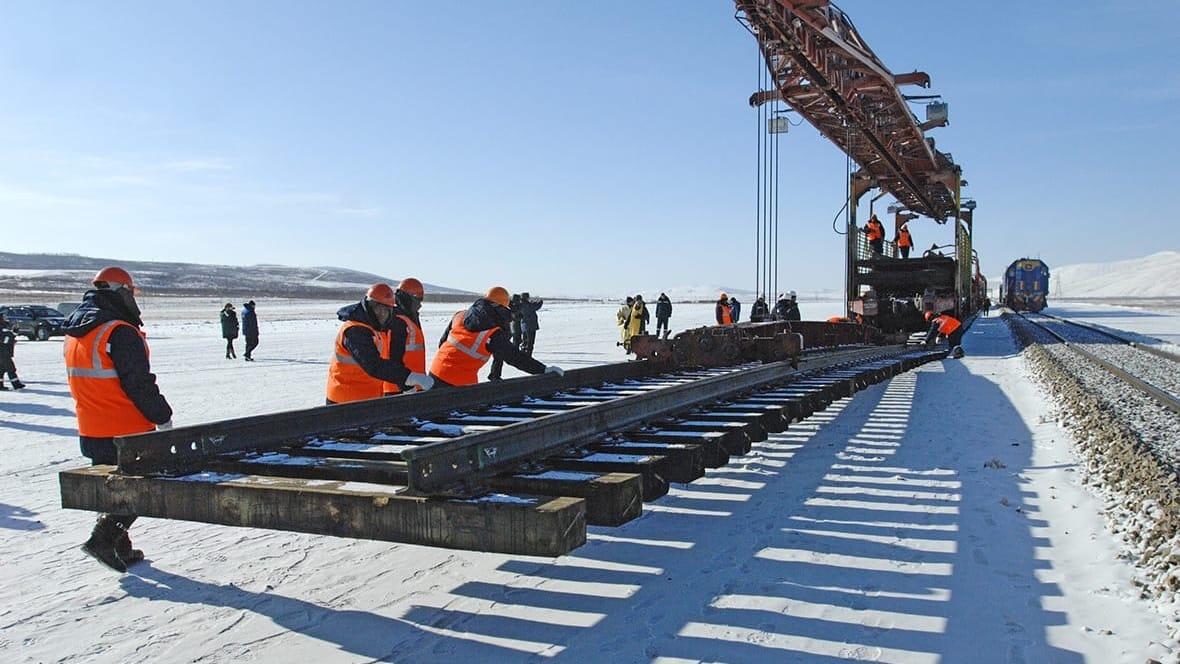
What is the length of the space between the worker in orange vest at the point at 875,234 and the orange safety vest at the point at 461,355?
48.4 ft

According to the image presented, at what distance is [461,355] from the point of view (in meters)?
6.64

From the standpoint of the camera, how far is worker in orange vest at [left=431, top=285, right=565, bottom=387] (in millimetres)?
6469

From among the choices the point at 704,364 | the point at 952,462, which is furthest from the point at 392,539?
the point at 704,364

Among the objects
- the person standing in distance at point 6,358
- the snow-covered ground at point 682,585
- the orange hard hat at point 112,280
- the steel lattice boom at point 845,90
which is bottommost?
the snow-covered ground at point 682,585

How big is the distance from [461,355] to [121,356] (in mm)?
2758

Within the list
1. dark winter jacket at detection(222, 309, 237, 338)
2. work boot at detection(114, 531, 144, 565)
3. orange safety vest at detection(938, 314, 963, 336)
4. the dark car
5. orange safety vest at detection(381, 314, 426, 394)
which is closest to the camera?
work boot at detection(114, 531, 144, 565)

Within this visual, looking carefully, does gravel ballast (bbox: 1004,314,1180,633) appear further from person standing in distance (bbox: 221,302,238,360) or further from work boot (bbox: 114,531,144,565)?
person standing in distance (bbox: 221,302,238,360)

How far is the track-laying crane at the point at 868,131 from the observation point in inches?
431

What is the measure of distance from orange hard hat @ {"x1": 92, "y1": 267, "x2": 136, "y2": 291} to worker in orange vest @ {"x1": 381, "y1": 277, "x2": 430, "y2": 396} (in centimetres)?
197

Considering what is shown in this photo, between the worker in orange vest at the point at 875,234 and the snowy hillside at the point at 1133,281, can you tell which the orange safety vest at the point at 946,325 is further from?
the snowy hillside at the point at 1133,281

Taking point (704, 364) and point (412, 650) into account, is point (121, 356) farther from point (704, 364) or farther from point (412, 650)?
point (704, 364)

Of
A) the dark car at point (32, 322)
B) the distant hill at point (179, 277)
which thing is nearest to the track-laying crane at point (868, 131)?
the dark car at point (32, 322)

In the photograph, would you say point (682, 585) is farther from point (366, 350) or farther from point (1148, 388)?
point (1148, 388)

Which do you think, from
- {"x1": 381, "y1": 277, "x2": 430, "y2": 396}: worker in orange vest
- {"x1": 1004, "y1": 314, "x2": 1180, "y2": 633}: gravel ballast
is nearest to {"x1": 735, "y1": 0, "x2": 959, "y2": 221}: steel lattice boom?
{"x1": 1004, "y1": 314, "x2": 1180, "y2": 633}: gravel ballast
